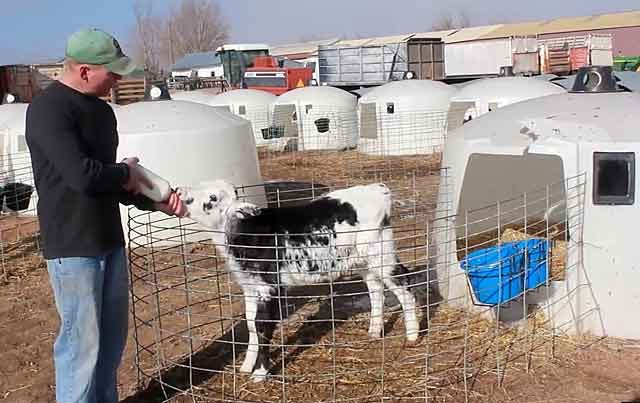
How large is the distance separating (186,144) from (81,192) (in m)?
5.65

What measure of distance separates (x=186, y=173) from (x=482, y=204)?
4075 millimetres

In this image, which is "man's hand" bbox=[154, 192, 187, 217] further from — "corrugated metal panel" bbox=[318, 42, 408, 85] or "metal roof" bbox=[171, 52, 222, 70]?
"metal roof" bbox=[171, 52, 222, 70]

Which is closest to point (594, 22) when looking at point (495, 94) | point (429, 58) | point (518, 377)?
point (429, 58)

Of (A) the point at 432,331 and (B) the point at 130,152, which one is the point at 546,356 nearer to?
(A) the point at 432,331

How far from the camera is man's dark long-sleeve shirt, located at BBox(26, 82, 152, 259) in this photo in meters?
3.46

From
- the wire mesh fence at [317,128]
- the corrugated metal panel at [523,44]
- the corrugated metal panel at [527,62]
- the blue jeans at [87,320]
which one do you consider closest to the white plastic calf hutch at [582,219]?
the blue jeans at [87,320]

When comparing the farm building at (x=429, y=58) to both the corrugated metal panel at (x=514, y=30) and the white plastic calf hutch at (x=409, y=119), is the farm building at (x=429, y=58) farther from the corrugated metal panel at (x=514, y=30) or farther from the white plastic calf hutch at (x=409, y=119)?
the corrugated metal panel at (x=514, y=30)

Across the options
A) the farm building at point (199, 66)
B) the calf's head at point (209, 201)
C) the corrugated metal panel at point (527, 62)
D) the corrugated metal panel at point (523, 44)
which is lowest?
the calf's head at point (209, 201)

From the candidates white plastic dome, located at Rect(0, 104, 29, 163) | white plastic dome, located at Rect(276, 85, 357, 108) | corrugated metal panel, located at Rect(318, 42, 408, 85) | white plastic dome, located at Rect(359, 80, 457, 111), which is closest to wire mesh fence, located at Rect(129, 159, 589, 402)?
white plastic dome, located at Rect(0, 104, 29, 163)

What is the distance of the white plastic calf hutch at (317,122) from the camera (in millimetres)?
19781

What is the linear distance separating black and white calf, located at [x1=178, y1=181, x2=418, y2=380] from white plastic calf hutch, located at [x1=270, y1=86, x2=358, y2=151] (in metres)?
14.3

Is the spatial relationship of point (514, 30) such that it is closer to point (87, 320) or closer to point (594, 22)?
point (594, 22)

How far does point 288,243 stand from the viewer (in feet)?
16.9

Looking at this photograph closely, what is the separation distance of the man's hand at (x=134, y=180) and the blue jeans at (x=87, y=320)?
1.20 ft
